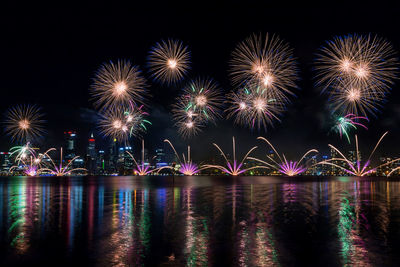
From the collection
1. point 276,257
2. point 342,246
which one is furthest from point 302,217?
point 276,257

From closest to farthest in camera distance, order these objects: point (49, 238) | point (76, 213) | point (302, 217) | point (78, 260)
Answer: point (78, 260) < point (49, 238) < point (302, 217) < point (76, 213)

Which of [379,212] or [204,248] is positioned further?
[379,212]

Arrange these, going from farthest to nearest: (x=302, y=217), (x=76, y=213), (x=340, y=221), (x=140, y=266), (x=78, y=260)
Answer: (x=76, y=213) → (x=302, y=217) → (x=340, y=221) → (x=78, y=260) → (x=140, y=266)

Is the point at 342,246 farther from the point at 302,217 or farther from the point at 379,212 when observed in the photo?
the point at 379,212

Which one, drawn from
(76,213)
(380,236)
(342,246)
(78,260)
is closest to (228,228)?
(342,246)

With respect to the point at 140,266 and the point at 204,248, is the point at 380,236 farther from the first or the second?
the point at 140,266

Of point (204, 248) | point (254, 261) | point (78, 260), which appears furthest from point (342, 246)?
point (78, 260)

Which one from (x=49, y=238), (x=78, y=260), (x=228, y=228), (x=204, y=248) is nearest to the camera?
(x=78, y=260)

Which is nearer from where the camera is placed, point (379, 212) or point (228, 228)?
point (228, 228)

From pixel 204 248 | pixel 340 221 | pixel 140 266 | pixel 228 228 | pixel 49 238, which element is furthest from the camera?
pixel 340 221
